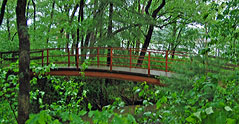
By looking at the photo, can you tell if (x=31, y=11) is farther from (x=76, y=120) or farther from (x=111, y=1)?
(x=76, y=120)

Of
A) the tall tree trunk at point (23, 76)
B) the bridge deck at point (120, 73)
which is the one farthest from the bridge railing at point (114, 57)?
the tall tree trunk at point (23, 76)

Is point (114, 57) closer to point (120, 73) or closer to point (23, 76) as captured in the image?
point (120, 73)

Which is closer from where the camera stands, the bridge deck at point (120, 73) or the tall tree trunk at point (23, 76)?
the tall tree trunk at point (23, 76)

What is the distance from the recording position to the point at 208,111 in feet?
5.20

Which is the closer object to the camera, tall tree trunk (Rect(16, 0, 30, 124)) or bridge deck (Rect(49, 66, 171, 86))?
tall tree trunk (Rect(16, 0, 30, 124))

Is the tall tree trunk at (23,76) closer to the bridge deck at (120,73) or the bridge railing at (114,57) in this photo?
the bridge railing at (114,57)

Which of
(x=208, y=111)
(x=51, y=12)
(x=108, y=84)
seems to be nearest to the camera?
(x=208, y=111)

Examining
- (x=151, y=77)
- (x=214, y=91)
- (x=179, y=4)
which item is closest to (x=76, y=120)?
(x=214, y=91)

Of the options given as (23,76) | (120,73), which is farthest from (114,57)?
(23,76)

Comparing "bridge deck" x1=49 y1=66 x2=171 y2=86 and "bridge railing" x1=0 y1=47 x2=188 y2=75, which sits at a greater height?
"bridge railing" x1=0 y1=47 x2=188 y2=75

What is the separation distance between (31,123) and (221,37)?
11.3ft

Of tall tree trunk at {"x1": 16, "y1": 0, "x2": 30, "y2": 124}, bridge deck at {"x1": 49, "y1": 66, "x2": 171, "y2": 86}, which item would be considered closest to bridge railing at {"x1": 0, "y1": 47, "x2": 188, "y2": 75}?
bridge deck at {"x1": 49, "y1": 66, "x2": 171, "y2": 86}

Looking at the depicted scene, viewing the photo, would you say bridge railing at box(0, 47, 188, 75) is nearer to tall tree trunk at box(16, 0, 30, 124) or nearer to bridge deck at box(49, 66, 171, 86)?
bridge deck at box(49, 66, 171, 86)

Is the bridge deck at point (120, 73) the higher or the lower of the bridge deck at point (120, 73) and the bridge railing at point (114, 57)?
the lower
